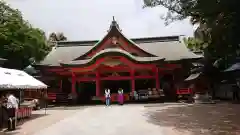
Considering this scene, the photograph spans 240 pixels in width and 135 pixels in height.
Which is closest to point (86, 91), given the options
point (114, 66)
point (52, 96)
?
point (52, 96)

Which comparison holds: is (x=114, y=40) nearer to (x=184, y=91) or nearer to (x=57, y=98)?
(x=57, y=98)

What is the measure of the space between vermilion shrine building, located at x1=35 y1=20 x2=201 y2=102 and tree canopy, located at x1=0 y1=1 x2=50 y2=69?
3602 millimetres

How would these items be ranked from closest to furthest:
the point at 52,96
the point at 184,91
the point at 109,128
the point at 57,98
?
1. the point at 109,128
2. the point at 184,91
3. the point at 52,96
4. the point at 57,98

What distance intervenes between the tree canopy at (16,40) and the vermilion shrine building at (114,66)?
3602mm

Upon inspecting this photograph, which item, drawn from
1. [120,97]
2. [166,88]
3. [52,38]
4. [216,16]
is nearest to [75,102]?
[120,97]

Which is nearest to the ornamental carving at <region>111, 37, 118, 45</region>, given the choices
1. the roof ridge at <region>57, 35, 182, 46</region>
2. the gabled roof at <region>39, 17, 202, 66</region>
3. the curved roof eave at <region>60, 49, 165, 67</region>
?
the gabled roof at <region>39, 17, 202, 66</region>

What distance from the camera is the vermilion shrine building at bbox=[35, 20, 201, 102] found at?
23.5 metres

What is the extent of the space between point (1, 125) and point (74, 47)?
1998cm

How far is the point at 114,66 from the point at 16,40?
1284 centimetres

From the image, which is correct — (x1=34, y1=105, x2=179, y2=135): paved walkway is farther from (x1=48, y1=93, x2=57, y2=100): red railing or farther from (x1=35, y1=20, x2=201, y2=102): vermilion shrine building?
(x1=48, y1=93, x2=57, y2=100): red railing

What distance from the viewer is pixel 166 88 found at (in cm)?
2572

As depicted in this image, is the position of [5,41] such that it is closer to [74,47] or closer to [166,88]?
[74,47]

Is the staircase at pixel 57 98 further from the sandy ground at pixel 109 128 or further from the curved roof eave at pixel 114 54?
the sandy ground at pixel 109 128

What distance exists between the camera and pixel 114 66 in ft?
78.3
